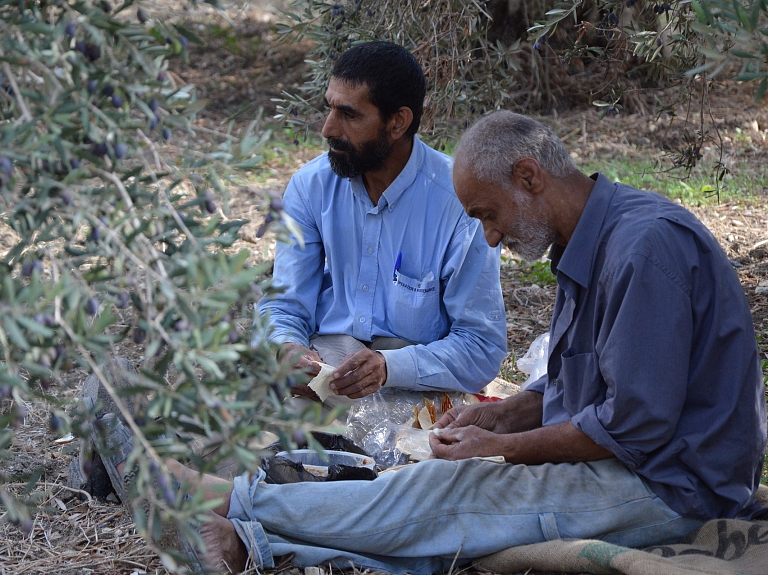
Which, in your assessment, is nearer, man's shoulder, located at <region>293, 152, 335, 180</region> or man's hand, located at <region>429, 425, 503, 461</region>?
man's hand, located at <region>429, 425, 503, 461</region>

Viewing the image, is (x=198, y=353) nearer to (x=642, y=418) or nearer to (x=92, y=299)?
(x=92, y=299)

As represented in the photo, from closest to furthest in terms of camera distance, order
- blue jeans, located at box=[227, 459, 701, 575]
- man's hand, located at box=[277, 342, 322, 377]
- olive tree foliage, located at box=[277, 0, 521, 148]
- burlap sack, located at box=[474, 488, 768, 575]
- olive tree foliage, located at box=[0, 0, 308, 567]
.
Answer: olive tree foliage, located at box=[0, 0, 308, 567] < burlap sack, located at box=[474, 488, 768, 575] < blue jeans, located at box=[227, 459, 701, 575] < man's hand, located at box=[277, 342, 322, 377] < olive tree foliage, located at box=[277, 0, 521, 148]

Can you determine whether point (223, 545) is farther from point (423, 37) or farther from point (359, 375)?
point (423, 37)

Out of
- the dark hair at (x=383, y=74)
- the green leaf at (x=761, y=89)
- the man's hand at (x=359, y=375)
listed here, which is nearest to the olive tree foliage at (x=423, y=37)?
the dark hair at (x=383, y=74)

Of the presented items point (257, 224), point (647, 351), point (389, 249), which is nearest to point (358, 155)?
point (389, 249)

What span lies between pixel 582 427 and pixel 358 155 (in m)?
1.54

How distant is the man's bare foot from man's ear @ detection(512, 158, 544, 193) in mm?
1388

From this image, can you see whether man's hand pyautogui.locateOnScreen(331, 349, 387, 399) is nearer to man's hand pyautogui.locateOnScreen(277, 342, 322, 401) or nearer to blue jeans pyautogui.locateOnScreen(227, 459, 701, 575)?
man's hand pyautogui.locateOnScreen(277, 342, 322, 401)

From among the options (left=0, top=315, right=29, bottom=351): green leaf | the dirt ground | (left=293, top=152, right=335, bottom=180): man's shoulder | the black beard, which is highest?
(left=0, top=315, right=29, bottom=351): green leaf

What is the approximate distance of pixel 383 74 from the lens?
12.5ft

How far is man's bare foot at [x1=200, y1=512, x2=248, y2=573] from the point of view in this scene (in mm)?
2775

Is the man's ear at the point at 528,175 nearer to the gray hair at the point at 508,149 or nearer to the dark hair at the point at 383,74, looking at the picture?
the gray hair at the point at 508,149

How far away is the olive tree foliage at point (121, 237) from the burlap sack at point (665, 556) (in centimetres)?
129

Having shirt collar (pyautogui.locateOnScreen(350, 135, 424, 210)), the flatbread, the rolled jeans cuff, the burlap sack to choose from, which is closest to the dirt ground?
the rolled jeans cuff
